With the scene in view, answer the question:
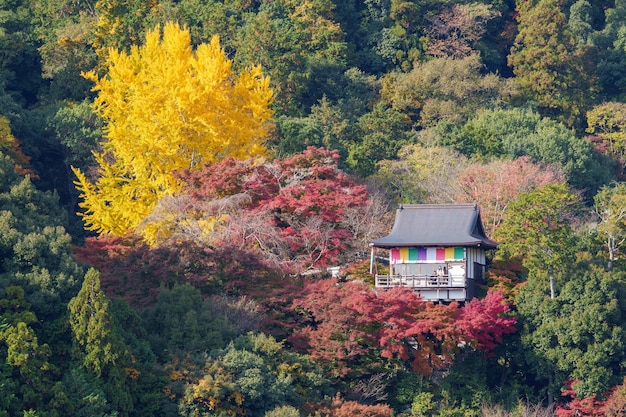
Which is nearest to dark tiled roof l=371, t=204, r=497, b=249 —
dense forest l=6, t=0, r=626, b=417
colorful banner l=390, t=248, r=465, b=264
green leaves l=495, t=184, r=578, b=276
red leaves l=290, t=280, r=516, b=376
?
colorful banner l=390, t=248, r=465, b=264

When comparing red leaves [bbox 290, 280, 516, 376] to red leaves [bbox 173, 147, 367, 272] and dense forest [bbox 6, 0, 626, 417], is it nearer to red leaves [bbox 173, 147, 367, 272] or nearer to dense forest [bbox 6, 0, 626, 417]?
dense forest [bbox 6, 0, 626, 417]

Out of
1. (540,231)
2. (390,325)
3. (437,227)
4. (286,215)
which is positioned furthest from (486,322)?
(286,215)

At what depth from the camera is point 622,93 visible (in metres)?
60.3

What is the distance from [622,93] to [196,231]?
85.7ft

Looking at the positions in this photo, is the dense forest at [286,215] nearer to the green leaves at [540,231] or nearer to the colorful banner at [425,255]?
the green leaves at [540,231]

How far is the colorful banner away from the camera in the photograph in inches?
1537

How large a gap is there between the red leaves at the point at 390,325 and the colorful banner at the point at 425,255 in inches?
85.4

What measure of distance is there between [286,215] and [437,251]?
408 cm

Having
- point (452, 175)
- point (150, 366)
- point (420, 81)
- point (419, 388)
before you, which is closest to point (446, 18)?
point (420, 81)

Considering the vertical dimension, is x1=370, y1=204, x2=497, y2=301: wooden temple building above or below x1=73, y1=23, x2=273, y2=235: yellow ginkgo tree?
below

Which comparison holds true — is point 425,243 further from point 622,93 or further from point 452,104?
point 622,93

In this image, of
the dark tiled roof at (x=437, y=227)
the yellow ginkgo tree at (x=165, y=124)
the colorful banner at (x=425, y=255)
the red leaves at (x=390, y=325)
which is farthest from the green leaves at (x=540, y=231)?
the yellow ginkgo tree at (x=165, y=124)

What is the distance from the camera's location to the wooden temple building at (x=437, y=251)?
38500 millimetres

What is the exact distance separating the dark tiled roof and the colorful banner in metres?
0.26
